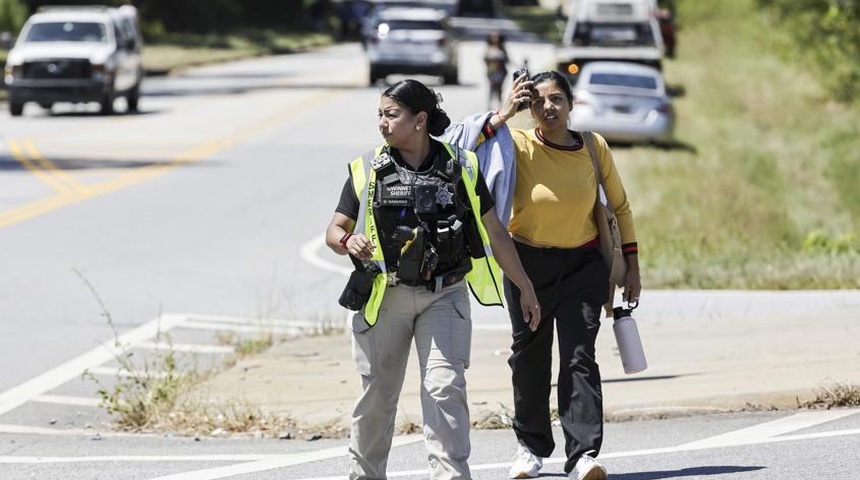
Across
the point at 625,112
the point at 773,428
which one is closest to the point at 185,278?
the point at 773,428

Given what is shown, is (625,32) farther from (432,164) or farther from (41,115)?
(432,164)

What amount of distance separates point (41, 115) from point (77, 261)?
69.8ft

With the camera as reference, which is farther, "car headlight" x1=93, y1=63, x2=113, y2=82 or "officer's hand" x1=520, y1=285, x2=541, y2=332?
"car headlight" x1=93, y1=63, x2=113, y2=82

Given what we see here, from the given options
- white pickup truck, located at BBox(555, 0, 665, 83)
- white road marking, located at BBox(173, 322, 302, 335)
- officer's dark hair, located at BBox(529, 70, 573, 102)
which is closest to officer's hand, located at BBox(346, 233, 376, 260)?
officer's dark hair, located at BBox(529, 70, 573, 102)

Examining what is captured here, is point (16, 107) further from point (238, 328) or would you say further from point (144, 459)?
point (144, 459)

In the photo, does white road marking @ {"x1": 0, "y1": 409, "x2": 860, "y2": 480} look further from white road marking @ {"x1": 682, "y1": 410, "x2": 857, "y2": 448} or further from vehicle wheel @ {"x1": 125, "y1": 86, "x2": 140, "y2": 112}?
vehicle wheel @ {"x1": 125, "y1": 86, "x2": 140, "y2": 112}

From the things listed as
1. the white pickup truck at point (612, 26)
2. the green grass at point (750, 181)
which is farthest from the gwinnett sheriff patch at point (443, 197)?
the white pickup truck at point (612, 26)

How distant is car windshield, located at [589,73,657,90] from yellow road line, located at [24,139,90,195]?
9.00 metres

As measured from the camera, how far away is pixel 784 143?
33.3 meters

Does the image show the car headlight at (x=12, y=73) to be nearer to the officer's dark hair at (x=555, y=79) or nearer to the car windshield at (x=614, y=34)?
the car windshield at (x=614, y=34)

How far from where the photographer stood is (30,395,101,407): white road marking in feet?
34.7

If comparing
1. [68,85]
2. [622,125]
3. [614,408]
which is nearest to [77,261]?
[614,408]

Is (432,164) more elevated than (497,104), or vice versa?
(432,164)

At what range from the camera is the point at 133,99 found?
3766 centimetres
